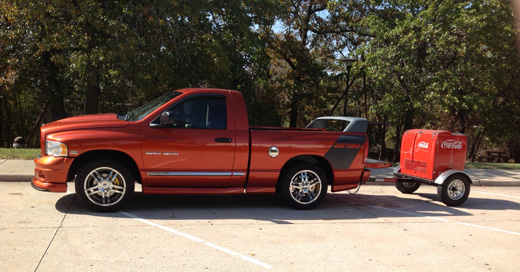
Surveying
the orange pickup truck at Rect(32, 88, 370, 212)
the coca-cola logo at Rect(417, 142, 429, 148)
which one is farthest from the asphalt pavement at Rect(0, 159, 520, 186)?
the orange pickup truck at Rect(32, 88, 370, 212)

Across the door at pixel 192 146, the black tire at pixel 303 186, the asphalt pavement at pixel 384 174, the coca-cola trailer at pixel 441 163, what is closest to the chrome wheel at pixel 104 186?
the door at pixel 192 146

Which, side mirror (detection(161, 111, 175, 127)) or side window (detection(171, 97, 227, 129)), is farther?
side window (detection(171, 97, 227, 129))

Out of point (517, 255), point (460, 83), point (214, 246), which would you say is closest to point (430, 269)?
point (517, 255)

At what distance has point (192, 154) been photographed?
21.5ft

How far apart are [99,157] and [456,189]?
6.74 metres

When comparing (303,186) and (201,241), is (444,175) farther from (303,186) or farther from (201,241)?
(201,241)

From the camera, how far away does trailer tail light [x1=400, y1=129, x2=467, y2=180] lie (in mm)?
8242

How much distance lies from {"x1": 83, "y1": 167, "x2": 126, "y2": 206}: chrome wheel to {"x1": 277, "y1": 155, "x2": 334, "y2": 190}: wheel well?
8.58 ft

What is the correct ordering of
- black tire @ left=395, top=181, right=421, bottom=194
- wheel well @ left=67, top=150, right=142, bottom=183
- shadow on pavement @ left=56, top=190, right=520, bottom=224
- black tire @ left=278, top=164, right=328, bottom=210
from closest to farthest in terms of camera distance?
1. wheel well @ left=67, top=150, right=142, bottom=183
2. shadow on pavement @ left=56, top=190, right=520, bottom=224
3. black tire @ left=278, top=164, right=328, bottom=210
4. black tire @ left=395, top=181, right=421, bottom=194

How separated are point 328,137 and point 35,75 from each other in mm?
19607

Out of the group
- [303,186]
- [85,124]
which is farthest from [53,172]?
[303,186]

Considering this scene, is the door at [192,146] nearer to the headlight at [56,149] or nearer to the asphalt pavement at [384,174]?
the headlight at [56,149]

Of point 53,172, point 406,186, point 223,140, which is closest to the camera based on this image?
point 53,172

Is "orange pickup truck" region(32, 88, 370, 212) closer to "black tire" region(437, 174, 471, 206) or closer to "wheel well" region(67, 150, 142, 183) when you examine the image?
"wheel well" region(67, 150, 142, 183)
